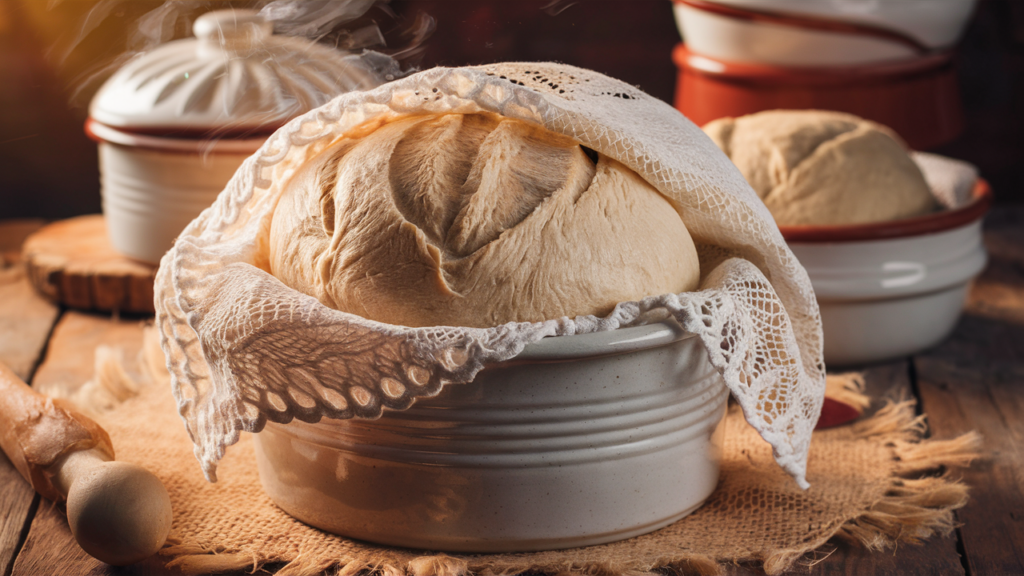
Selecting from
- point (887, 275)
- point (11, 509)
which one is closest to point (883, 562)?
point (887, 275)

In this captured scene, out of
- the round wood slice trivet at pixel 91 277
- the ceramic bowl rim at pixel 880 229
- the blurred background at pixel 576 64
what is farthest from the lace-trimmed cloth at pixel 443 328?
the blurred background at pixel 576 64

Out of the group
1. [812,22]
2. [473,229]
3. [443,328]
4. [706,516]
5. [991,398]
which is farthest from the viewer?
[812,22]

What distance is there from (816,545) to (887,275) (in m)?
0.67

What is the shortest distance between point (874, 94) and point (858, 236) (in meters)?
0.59

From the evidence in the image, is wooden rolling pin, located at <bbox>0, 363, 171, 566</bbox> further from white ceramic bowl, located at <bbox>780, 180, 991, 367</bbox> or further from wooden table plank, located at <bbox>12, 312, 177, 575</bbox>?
white ceramic bowl, located at <bbox>780, 180, 991, 367</bbox>

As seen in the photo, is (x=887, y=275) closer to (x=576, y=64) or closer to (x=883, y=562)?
(x=883, y=562)

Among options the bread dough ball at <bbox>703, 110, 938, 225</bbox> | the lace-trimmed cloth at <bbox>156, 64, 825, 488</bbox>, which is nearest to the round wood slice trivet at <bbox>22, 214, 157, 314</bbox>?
the lace-trimmed cloth at <bbox>156, 64, 825, 488</bbox>

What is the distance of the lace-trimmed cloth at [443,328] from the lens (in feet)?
2.84

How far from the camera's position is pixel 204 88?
A: 176 centimetres

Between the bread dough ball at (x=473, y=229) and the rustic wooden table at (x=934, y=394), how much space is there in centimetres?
34

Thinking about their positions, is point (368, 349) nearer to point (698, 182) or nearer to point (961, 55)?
point (698, 182)

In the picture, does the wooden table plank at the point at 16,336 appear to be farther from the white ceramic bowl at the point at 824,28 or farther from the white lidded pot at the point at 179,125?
the white ceramic bowl at the point at 824,28

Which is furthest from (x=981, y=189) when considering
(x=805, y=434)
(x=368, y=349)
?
(x=368, y=349)

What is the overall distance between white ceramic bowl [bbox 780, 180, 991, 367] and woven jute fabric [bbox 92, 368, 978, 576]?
0.25 metres
